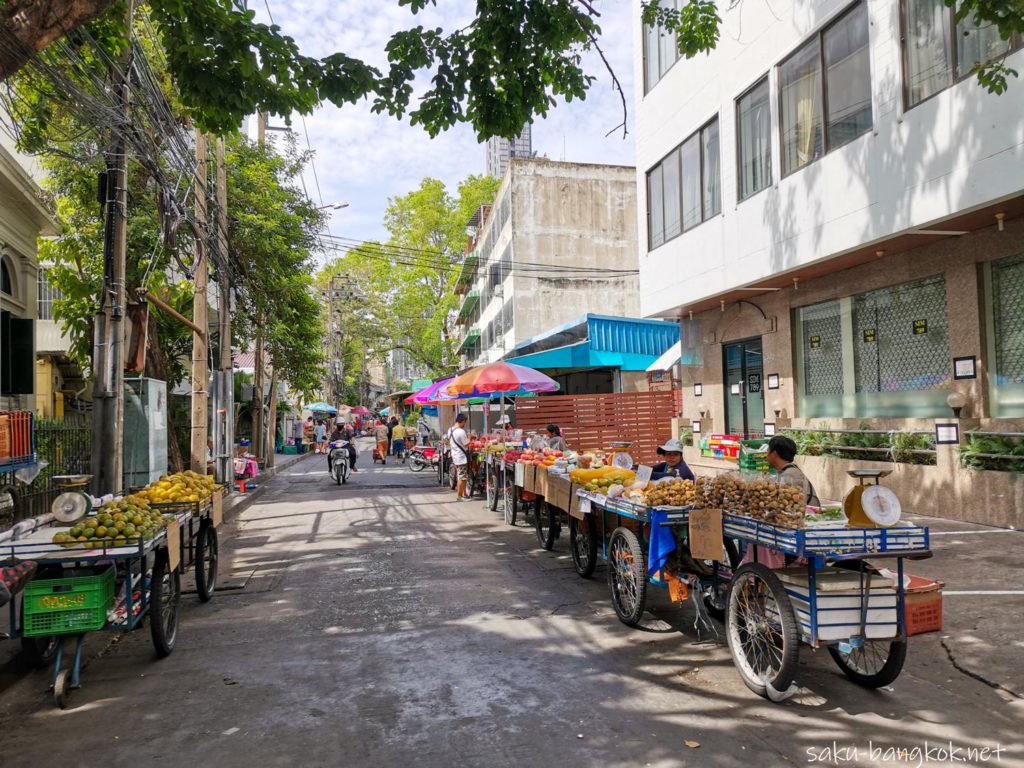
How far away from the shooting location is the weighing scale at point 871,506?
4.25 m

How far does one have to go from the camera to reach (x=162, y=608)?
18.2ft

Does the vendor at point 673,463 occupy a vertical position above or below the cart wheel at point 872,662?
above

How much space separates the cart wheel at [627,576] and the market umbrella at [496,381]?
9.21 metres

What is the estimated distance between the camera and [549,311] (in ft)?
117

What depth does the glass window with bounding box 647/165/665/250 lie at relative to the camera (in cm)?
1808

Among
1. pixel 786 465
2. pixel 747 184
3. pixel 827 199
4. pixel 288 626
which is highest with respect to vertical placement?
pixel 747 184

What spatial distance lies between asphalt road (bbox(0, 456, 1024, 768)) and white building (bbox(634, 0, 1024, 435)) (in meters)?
5.94

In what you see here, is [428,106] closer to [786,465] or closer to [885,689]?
[786,465]

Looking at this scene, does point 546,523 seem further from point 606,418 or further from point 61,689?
point 606,418

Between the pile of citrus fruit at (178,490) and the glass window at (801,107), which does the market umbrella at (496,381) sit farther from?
the pile of citrus fruit at (178,490)

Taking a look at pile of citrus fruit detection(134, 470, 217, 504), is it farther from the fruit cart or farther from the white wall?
the white wall

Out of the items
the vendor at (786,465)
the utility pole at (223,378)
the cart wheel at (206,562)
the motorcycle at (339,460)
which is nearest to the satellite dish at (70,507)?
the cart wheel at (206,562)

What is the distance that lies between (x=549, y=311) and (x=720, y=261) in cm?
2085

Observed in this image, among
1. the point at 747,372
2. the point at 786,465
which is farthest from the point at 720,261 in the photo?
the point at 786,465
